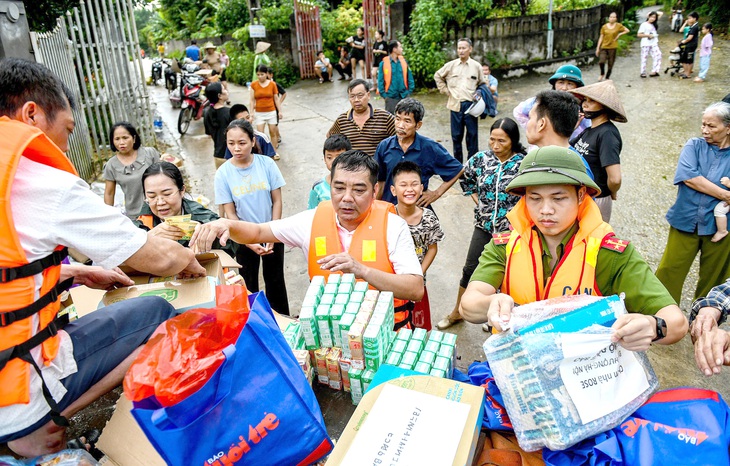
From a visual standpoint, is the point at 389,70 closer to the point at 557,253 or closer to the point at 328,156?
the point at 328,156

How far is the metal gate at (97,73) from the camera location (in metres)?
6.99

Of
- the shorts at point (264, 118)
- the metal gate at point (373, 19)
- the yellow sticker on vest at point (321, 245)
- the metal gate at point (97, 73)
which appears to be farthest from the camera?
→ the metal gate at point (373, 19)

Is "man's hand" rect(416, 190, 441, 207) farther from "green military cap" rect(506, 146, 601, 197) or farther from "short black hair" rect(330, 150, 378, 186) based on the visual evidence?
"green military cap" rect(506, 146, 601, 197)

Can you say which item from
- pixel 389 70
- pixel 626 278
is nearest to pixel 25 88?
pixel 626 278

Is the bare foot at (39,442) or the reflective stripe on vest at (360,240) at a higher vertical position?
the reflective stripe on vest at (360,240)

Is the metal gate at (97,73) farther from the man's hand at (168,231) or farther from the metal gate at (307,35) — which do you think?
the metal gate at (307,35)

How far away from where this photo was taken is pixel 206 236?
2.29m

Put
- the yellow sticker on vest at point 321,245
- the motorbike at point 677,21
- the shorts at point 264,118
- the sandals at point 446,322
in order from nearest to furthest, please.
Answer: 1. the yellow sticker on vest at point 321,245
2. the sandals at point 446,322
3. the shorts at point 264,118
4. the motorbike at point 677,21

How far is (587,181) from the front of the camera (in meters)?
1.94

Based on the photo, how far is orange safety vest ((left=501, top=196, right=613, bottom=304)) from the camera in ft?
6.33

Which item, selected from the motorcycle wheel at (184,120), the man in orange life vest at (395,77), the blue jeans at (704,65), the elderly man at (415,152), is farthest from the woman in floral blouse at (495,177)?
the blue jeans at (704,65)

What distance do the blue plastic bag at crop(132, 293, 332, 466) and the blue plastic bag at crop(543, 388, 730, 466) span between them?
33.6 inches

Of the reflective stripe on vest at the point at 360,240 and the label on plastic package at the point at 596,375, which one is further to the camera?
the reflective stripe on vest at the point at 360,240

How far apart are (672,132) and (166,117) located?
1223 centimetres
